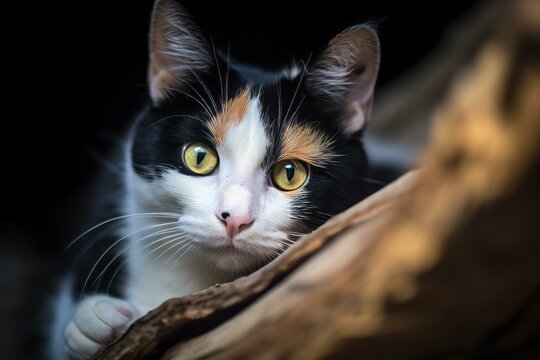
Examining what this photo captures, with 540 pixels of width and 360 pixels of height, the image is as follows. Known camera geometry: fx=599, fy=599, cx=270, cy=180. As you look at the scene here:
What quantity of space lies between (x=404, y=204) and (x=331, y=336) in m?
0.25

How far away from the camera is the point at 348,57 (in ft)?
4.53

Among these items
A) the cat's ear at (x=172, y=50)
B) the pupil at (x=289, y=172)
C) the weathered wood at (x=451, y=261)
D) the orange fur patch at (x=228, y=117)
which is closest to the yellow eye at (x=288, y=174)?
the pupil at (x=289, y=172)

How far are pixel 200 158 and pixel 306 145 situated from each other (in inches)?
9.6

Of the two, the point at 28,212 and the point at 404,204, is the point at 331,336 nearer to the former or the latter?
the point at 404,204

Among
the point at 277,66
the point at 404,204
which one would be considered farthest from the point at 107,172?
the point at 404,204

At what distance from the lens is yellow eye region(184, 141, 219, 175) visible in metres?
1.33

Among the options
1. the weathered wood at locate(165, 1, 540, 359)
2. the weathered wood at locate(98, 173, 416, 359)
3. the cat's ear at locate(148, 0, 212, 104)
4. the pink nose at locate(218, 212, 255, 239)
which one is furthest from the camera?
the cat's ear at locate(148, 0, 212, 104)

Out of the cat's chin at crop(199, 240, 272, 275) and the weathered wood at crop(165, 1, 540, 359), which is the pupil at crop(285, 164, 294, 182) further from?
the weathered wood at crop(165, 1, 540, 359)

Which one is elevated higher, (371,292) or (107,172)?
(107,172)

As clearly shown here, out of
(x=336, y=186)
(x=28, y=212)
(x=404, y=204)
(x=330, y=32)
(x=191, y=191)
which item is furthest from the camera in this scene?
(x=28, y=212)

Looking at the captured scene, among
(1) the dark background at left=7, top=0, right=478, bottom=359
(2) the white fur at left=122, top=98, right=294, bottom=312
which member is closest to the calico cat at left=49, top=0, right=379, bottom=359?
(2) the white fur at left=122, top=98, right=294, bottom=312

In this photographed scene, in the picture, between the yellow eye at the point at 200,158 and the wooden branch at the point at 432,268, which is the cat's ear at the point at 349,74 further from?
the wooden branch at the point at 432,268

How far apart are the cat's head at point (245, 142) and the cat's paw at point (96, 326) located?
209mm

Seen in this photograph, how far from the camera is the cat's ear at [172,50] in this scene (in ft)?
4.58
